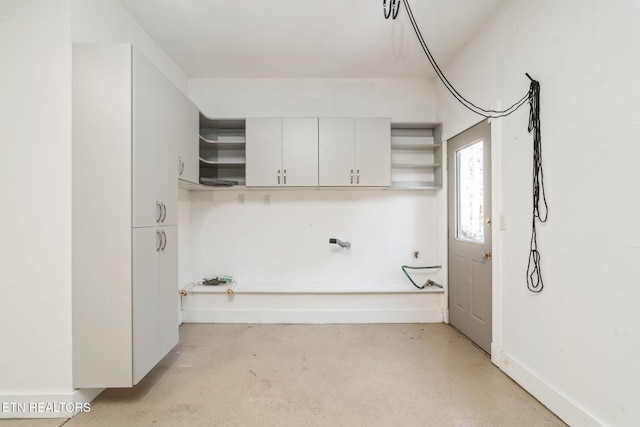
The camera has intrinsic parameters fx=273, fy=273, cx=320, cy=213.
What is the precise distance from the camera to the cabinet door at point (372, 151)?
3.03 m

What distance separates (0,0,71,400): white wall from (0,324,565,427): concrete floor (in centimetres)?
37

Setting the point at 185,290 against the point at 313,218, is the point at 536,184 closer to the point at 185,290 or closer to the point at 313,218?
the point at 313,218

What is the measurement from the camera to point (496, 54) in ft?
7.18

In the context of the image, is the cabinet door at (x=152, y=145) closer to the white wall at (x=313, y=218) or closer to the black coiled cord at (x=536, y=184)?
the white wall at (x=313, y=218)

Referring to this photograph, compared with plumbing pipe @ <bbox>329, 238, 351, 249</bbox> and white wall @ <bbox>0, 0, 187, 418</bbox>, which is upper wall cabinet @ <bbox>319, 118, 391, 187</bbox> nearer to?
plumbing pipe @ <bbox>329, 238, 351, 249</bbox>

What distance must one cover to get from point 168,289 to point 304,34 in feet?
7.95

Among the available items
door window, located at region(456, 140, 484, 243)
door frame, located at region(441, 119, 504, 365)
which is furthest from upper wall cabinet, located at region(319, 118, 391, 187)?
door frame, located at region(441, 119, 504, 365)

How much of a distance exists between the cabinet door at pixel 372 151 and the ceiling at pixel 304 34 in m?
0.65

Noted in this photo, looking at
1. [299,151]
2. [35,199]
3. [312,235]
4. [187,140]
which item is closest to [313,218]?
[312,235]

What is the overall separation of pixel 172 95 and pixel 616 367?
3179 millimetres

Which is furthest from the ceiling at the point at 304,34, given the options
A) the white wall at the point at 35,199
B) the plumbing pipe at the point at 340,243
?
the plumbing pipe at the point at 340,243

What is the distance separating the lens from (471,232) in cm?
266

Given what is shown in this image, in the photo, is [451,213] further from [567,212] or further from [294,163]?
[294,163]

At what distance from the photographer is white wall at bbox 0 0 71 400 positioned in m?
1.68
